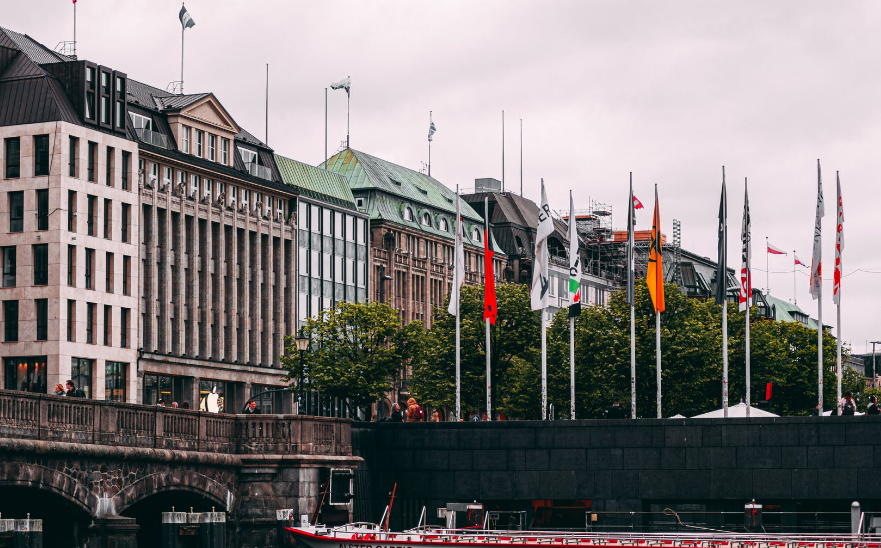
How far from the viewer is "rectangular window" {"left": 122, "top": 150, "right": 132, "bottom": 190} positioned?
363 ft

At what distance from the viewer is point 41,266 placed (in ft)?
344

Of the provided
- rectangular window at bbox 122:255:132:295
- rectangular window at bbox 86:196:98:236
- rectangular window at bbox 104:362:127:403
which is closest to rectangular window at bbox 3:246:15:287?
rectangular window at bbox 86:196:98:236

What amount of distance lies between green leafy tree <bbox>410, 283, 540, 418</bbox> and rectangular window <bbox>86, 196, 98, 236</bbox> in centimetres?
2214

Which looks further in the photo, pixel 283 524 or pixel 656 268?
pixel 656 268

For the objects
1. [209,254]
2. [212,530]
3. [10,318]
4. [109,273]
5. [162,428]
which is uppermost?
[209,254]

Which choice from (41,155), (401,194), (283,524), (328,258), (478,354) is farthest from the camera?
(401,194)

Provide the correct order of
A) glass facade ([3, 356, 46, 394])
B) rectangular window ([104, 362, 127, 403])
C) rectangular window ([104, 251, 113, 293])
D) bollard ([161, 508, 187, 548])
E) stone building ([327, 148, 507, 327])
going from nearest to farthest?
1. bollard ([161, 508, 187, 548])
2. glass facade ([3, 356, 46, 394])
3. rectangular window ([104, 362, 127, 403])
4. rectangular window ([104, 251, 113, 293])
5. stone building ([327, 148, 507, 327])

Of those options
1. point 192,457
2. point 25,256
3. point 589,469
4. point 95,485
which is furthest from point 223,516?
point 25,256

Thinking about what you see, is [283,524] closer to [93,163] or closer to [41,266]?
[41,266]

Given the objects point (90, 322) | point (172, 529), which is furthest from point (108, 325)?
point (172, 529)

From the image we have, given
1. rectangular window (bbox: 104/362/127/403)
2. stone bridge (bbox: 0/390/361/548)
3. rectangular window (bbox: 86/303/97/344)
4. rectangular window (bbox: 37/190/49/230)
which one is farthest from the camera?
rectangular window (bbox: 104/362/127/403)

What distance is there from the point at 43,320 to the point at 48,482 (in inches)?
2085

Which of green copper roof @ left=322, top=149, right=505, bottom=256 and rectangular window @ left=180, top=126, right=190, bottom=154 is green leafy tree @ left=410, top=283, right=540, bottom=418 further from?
green copper roof @ left=322, top=149, right=505, bottom=256

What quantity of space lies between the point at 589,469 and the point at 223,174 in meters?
57.9
